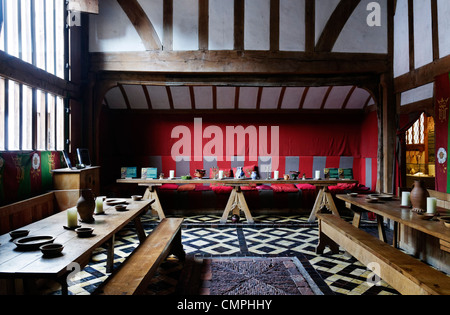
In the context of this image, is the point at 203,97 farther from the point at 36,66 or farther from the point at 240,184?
the point at 36,66

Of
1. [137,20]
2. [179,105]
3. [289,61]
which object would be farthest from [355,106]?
[137,20]

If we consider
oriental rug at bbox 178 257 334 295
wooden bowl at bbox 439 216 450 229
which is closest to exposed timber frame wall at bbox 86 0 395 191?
wooden bowl at bbox 439 216 450 229

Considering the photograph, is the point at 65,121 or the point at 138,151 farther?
the point at 138,151

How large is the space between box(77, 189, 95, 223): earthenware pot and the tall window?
5.22 ft

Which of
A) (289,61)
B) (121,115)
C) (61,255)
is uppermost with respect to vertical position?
(289,61)

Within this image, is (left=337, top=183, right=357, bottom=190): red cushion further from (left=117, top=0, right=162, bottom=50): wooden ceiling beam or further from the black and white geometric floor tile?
(left=117, top=0, right=162, bottom=50): wooden ceiling beam

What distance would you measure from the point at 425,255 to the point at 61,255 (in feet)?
13.9

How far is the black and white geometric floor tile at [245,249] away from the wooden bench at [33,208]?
894 mm

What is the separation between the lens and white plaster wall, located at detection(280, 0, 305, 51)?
228 inches

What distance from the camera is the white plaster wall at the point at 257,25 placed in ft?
18.9

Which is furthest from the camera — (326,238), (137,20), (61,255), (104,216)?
(137,20)

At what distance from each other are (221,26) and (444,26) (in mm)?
3679

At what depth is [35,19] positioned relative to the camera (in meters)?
4.20

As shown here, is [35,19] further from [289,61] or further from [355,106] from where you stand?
[355,106]
